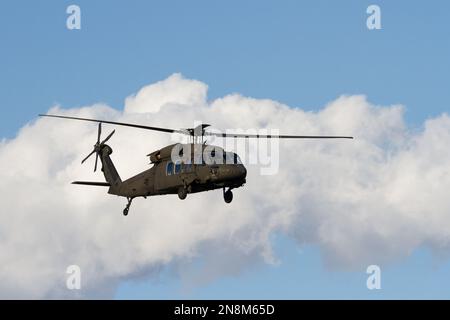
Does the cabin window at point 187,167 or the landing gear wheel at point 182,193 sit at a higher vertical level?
the cabin window at point 187,167

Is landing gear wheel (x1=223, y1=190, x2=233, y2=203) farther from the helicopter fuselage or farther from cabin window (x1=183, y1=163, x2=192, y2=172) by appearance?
cabin window (x1=183, y1=163, x2=192, y2=172)

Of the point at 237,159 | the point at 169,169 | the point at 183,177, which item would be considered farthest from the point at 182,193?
the point at 237,159

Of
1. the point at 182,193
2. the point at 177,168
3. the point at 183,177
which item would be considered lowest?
the point at 182,193

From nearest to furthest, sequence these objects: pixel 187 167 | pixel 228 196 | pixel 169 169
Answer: pixel 187 167 < pixel 228 196 < pixel 169 169

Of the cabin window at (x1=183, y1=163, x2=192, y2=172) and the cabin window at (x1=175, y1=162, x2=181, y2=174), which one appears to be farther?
the cabin window at (x1=175, y1=162, x2=181, y2=174)

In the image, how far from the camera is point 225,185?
232ft

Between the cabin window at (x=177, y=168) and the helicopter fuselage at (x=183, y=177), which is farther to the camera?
the cabin window at (x=177, y=168)

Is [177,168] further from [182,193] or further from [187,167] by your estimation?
[182,193]

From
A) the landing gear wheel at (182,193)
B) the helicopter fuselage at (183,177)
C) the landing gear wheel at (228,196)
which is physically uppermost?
the helicopter fuselage at (183,177)

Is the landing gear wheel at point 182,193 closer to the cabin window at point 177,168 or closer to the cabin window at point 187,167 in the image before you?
the cabin window at point 177,168

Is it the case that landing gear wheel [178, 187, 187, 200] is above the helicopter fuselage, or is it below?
below

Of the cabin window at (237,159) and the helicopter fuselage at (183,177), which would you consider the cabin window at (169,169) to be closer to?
the helicopter fuselage at (183,177)
